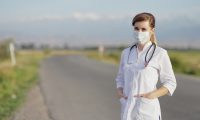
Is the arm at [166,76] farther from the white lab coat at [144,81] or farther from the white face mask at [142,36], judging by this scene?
the white face mask at [142,36]

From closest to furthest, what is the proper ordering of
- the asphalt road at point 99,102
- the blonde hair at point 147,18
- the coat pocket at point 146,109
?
1. the coat pocket at point 146,109
2. the blonde hair at point 147,18
3. the asphalt road at point 99,102

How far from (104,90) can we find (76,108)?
506 cm

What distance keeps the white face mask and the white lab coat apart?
3.6 inches

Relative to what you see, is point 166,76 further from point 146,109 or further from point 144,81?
point 146,109

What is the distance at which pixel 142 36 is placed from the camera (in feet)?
16.1

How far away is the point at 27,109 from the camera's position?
13.4m

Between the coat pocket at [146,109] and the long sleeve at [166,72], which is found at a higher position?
the long sleeve at [166,72]

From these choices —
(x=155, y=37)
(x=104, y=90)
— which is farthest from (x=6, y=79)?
(x=155, y=37)

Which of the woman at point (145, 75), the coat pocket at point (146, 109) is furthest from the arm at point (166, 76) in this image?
the coat pocket at point (146, 109)

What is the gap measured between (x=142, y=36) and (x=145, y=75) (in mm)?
340

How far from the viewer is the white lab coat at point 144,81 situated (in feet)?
16.2

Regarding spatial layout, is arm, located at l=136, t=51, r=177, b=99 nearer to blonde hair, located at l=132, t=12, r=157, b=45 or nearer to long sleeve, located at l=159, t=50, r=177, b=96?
long sleeve, located at l=159, t=50, r=177, b=96

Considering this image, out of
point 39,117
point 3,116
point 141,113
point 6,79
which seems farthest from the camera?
point 6,79

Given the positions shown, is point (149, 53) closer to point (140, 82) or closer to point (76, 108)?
point (140, 82)
